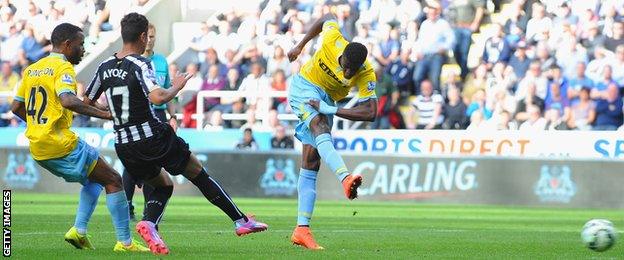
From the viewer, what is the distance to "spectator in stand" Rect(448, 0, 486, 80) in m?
25.2

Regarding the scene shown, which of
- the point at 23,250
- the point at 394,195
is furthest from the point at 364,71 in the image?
the point at 394,195

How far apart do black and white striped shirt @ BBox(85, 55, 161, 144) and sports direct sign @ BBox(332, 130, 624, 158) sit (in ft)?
39.2

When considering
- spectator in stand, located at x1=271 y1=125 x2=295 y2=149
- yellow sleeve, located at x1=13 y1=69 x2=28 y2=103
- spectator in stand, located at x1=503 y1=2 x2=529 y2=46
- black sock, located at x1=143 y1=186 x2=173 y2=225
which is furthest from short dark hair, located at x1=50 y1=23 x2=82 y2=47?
spectator in stand, located at x1=503 y1=2 x2=529 y2=46

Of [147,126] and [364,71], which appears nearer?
[147,126]

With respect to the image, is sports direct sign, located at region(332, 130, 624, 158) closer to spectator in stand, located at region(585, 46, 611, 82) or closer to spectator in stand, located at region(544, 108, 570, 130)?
spectator in stand, located at region(544, 108, 570, 130)

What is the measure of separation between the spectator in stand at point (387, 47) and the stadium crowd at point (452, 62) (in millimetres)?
23

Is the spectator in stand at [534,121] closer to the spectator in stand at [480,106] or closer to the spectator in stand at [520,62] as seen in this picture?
the spectator in stand at [480,106]

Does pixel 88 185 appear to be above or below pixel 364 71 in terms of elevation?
below

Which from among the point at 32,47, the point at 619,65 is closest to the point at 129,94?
the point at 619,65

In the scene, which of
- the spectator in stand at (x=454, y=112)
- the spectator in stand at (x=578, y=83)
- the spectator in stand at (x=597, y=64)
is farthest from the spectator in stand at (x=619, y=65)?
the spectator in stand at (x=454, y=112)

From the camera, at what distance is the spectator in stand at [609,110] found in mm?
22562

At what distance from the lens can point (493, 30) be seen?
25188 millimetres

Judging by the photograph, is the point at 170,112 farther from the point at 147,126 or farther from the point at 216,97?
the point at 216,97

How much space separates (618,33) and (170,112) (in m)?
10.6
